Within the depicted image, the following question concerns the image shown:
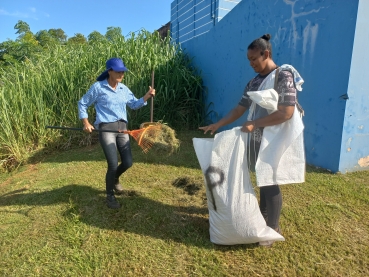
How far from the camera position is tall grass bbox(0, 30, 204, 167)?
5.21 meters

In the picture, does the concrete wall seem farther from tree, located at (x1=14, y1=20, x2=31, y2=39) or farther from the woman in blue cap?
tree, located at (x1=14, y1=20, x2=31, y2=39)

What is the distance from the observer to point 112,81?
2.92 metres

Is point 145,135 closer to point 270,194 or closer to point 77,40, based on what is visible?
point 270,194

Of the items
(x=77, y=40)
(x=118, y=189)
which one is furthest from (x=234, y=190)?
(x=77, y=40)

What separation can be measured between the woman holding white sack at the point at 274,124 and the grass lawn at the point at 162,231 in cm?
59

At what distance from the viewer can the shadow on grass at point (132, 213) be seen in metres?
2.56

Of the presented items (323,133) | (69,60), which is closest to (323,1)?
(323,133)

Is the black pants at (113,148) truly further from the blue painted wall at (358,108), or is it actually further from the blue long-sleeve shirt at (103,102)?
the blue painted wall at (358,108)

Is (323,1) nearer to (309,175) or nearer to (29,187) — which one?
(309,175)

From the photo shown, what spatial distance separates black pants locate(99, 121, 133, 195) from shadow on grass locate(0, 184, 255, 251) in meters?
0.29

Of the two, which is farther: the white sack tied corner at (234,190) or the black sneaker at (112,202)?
the black sneaker at (112,202)

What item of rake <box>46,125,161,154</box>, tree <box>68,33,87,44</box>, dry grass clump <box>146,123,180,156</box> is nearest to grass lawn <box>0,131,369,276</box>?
dry grass clump <box>146,123,180,156</box>

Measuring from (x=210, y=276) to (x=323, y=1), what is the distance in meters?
3.56

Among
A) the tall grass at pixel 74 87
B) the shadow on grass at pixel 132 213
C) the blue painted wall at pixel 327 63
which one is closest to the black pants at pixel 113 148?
the shadow on grass at pixel 132 213
